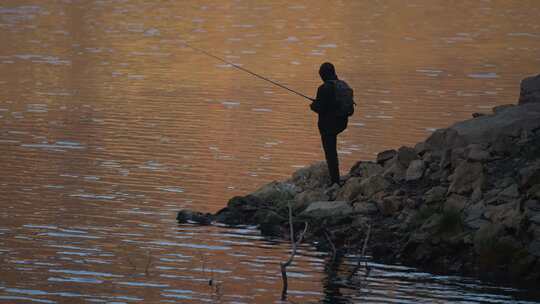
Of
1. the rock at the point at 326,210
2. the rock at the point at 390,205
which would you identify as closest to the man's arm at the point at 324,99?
the rock at the point at 326,210

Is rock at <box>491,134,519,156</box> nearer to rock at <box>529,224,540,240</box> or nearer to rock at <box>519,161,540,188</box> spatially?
rock at <box>519,161,540,188</box>

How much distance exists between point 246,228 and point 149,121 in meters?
12.0

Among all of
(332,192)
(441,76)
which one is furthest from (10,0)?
(332,192)

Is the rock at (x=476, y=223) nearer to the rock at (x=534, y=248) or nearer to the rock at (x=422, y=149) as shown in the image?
the rock at (x=534, y=248)

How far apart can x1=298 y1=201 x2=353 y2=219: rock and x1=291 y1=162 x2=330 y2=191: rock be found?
3.50ft

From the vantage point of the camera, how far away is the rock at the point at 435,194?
1788cm

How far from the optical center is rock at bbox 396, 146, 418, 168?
19.2 metres

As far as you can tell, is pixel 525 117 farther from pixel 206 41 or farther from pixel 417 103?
pixel 206 41

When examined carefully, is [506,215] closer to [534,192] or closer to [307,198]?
[534,192]

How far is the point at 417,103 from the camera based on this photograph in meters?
33.1

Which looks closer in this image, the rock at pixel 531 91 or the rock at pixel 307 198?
the rock at pixel 307 198

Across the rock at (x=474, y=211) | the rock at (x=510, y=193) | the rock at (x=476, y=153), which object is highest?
the rock at (x=476, y=153)

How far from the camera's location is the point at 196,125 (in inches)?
1180

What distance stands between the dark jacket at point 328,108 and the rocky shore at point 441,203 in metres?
0.80
